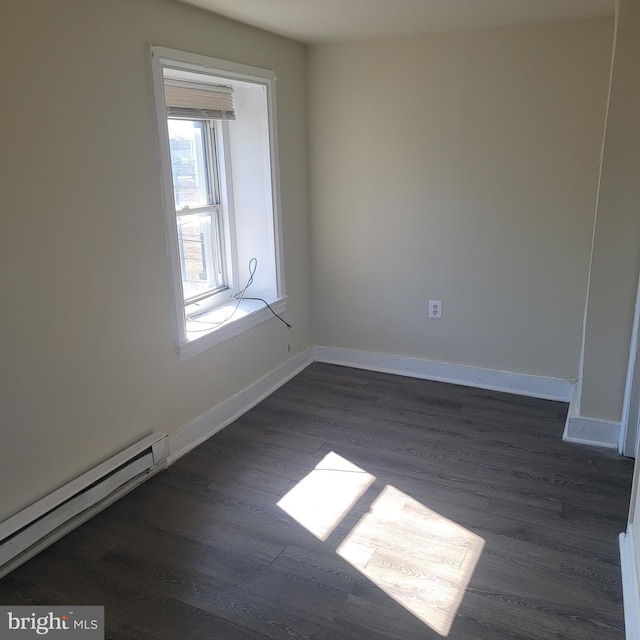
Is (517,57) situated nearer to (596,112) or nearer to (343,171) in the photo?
(596,112)

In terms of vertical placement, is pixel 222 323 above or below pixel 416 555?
above

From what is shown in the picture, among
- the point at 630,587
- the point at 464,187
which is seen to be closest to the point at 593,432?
the point at 630,587

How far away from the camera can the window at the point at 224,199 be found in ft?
9.68

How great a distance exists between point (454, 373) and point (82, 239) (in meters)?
2.43

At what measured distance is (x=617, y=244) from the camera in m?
2.65

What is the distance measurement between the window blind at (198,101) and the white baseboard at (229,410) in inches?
60.9

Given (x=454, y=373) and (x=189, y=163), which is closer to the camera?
(x=189, y=163)

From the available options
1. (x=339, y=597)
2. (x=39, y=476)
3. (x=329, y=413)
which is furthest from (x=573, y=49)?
(x=39, y=476)

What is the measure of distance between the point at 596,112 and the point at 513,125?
0.42 meters

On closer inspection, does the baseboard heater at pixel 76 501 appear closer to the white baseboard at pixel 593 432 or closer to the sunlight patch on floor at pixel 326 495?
the sunlight patch on floor at pixel 326 495

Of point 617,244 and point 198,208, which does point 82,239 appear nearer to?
point 198,208

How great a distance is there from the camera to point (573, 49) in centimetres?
295

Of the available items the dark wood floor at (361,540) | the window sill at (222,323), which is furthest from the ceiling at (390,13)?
the dark wood floor at (361,540)

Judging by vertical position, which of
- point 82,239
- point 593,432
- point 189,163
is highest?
point 189,163
